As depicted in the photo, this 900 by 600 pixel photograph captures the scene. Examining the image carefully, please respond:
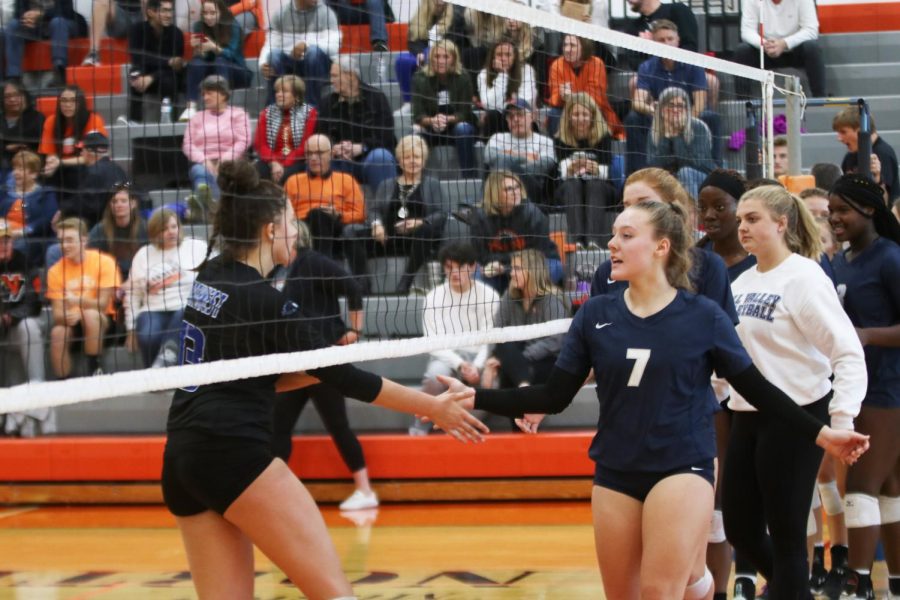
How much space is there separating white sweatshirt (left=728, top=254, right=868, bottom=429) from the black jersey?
1.87 m

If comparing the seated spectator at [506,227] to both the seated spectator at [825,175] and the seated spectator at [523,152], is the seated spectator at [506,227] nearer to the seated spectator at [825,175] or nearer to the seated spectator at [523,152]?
the seated spectator at [523,152]

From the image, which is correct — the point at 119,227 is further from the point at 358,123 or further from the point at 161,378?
the point at 161,378

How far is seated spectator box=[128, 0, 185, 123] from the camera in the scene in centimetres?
640

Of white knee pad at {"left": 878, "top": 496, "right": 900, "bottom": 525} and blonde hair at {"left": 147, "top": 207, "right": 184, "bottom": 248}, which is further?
blonde hair at {"left": 147, "top": 207, "right": 184, "bottom": 248}

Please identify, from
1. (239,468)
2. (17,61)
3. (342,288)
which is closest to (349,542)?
(342,288)

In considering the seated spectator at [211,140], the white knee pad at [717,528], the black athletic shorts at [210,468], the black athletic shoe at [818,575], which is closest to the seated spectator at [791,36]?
the seated spectator at [211,140]

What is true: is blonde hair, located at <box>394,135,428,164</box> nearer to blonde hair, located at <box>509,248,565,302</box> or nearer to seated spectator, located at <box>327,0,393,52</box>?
seated spectator, located at <box>327,0,393,52</box>

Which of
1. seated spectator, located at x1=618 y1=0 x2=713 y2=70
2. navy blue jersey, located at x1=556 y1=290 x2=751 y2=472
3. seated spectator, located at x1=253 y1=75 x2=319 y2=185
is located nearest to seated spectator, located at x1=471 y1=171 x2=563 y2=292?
seated spectator, located at x1=253 y1=75 x2=319 y2=185

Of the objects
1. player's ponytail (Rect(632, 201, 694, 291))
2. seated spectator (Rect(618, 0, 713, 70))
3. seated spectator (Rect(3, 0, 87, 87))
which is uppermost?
seated spectator (Rect(618, 0, 713, 70))

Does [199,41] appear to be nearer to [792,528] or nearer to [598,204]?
[598,204]

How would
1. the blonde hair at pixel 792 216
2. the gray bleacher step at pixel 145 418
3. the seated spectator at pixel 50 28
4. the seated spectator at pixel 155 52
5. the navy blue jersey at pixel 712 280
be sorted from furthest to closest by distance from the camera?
the gray bleacher step at pixel 145 418 < the seated spectator at pixel 50 28 < the seated spectator at pixel 155 52 < the blonde hair at pixel 792 216 < the navy blue jersey at pixel 712 280

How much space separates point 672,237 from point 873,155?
6.42m

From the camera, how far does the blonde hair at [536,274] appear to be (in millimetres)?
6800

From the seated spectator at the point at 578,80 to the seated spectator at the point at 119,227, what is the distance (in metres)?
2.28
